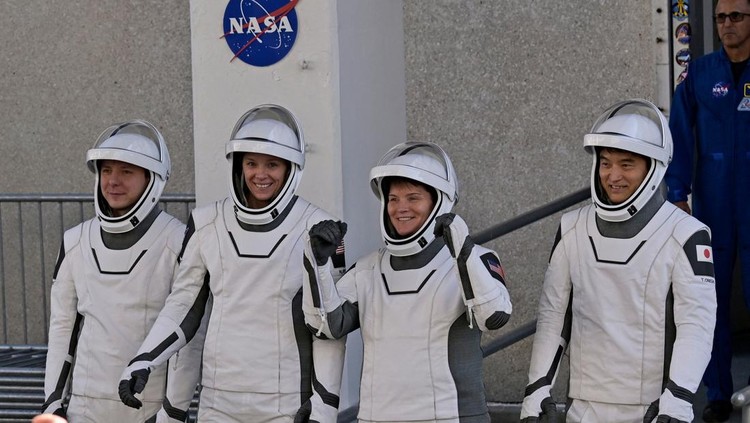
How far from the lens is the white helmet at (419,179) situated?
456 centimetres

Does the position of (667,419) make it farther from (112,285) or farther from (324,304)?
(112,285)

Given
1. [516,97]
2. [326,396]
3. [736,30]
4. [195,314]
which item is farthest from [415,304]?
[516,97]

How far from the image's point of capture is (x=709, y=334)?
4.46 metres

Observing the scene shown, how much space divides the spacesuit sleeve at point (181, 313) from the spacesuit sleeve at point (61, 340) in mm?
445

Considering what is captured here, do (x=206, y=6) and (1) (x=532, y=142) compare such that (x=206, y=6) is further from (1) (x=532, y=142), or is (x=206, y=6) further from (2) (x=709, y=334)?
(2) (x=709, y=334)

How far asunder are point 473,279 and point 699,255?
2.82ft

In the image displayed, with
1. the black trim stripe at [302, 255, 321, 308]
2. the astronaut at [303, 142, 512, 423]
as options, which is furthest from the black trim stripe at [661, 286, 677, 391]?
the black trim stripe at [302, 255, 321, 308]

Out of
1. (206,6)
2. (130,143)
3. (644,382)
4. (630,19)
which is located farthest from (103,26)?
(644,382)

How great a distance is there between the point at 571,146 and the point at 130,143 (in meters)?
2.63

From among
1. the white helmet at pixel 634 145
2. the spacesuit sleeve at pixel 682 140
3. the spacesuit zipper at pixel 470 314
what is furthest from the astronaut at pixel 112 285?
the spacesuit sleeve at pixel 682 140

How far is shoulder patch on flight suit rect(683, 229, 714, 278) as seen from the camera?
14.8ft

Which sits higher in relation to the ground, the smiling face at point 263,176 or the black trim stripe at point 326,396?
the smiling face at point 263,176

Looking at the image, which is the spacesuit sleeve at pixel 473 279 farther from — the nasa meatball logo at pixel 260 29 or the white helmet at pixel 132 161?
the nasa meatball logo at pixel 260 29

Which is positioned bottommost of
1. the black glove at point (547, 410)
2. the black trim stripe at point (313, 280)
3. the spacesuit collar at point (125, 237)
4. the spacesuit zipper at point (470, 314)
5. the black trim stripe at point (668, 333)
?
the black glove at point (547, 410)
